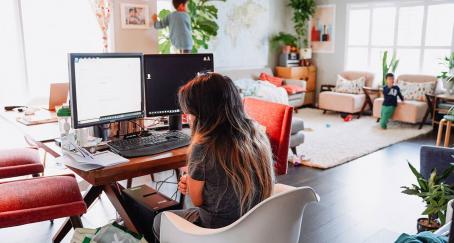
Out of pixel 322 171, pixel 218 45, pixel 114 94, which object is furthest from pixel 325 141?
pixel 114 94

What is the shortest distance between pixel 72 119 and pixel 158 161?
1.57 ft

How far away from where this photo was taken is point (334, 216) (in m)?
3.09

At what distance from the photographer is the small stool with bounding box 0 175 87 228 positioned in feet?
6.17

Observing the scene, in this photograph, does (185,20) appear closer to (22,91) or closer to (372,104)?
(22,91)

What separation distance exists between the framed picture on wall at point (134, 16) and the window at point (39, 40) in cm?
39

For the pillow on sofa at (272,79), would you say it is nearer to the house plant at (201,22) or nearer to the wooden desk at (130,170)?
the house plant at (201,22)

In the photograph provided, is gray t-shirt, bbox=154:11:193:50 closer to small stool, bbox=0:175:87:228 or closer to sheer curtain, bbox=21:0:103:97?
sheer curtain, bbox=21:0:103:97

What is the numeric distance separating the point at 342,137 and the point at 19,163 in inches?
165

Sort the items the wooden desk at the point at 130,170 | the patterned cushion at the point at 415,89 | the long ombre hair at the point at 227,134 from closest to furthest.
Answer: the long ombre hair at the point at 227,134
the wooden desk at the point at 130,170
the patterned cushion at the point at 415,89

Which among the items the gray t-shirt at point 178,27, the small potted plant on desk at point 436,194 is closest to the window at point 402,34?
the gray t-shirt at point 178,27

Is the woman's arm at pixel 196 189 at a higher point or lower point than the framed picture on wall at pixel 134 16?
lower

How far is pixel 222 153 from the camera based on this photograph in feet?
4.94

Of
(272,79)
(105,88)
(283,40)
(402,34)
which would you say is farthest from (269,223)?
(283,40)

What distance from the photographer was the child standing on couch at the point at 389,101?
617 cm
